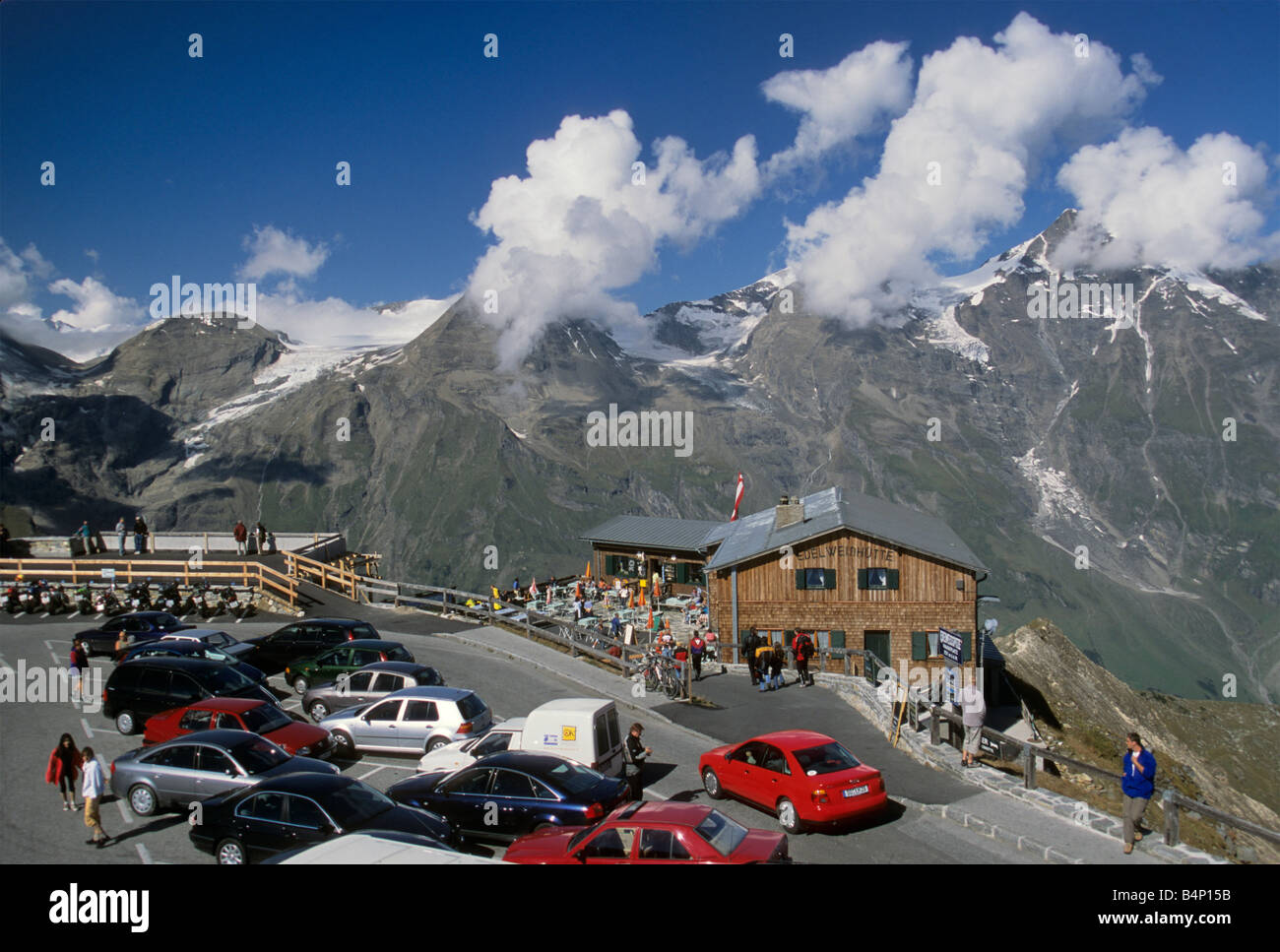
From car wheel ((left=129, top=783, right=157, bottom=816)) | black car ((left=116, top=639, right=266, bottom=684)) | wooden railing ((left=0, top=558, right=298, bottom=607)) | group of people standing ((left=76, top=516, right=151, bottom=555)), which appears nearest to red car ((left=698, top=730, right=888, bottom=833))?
car wheel ((left=129, top=783, right=157, bottom=816))

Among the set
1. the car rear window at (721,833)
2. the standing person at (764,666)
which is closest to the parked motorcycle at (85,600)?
the standing person at (764,666)

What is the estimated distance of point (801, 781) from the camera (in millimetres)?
14609

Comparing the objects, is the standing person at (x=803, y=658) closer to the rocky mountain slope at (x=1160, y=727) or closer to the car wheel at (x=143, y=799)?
the rocky mountain slope at (x=1160, y=727)

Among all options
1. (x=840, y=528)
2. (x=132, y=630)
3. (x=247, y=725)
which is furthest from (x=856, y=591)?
(x=132, y=630)

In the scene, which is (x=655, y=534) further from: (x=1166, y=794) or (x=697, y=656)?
(x=1166, y=794)

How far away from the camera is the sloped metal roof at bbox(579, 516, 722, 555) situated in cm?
5022

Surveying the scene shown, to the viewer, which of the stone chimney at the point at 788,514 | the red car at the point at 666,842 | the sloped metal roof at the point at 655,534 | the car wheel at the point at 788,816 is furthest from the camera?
the sloped metal roof at the point at 655,534

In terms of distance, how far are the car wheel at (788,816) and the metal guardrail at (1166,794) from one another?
4.68 meters

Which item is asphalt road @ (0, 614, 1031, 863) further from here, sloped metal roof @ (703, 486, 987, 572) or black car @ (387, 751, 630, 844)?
sloped metal roof @ (703, 486, 987, 572)

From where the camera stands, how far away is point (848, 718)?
23.3 meters

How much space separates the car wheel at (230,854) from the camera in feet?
42.0

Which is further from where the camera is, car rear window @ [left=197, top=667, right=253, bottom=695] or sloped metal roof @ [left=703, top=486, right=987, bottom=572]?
sloped metal roof @ [left=703, top=486, right=987, bottom=572]

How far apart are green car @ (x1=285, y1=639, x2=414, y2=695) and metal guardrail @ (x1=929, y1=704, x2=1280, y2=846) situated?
51.0 ft
